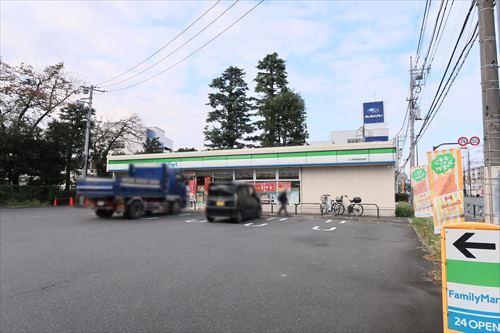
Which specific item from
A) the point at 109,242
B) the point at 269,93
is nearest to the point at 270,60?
the point at 269,93

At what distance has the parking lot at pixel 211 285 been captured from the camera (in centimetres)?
559

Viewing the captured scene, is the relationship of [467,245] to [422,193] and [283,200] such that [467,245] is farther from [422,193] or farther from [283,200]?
[422,193]

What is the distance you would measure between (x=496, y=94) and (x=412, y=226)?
1449cm

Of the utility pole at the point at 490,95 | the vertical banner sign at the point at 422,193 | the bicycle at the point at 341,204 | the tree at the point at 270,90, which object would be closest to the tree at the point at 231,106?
the tree at the point at 270,90

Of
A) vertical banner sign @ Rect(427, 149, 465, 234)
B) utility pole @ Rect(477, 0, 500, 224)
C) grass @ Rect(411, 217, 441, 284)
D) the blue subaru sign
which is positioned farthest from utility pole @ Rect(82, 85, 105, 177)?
vertical banner sign @ Rect(427, 149, 465, 234)

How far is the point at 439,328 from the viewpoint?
5328 mm

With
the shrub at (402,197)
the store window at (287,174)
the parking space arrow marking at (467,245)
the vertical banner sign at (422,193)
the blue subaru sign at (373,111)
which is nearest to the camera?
the store window at (287,174)

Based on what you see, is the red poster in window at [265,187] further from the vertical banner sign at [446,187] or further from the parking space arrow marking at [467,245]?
the vertical banner sign at [446,187]

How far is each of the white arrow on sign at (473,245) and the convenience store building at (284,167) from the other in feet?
7.06

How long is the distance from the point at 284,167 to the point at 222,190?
736mm

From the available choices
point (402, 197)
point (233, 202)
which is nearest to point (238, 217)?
point (233, 202)

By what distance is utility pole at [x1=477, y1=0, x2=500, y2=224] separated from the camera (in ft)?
16.8

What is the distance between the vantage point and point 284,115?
1456mm

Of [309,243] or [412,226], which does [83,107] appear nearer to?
[309,243]
